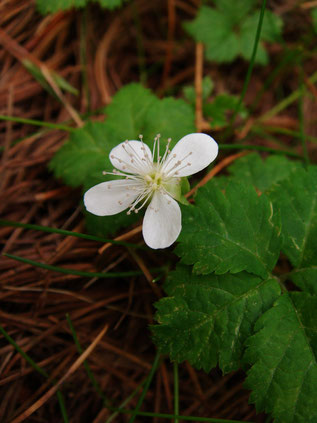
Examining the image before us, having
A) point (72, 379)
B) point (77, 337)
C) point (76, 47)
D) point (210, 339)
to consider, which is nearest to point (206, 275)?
point (210, 339)

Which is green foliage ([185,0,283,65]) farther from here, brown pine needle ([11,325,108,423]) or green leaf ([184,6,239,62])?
brown pine needle ([11,325,108,423])

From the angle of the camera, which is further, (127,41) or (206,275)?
(127,41)

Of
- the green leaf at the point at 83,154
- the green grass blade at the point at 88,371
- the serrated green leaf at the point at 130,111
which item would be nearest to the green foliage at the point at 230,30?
the serrated green leaf at the point at 130,111

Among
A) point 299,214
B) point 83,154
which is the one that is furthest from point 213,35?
point 299,214

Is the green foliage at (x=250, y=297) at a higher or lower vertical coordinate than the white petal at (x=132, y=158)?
lower

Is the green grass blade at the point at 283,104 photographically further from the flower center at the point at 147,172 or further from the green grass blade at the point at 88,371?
the green grass blade at the point at 88,371

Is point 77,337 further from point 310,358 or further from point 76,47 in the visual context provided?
point 76,47

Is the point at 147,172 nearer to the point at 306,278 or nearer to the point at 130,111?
the point at 130,111

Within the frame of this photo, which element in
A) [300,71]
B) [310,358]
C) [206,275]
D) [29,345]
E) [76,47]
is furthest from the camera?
[300,71]
